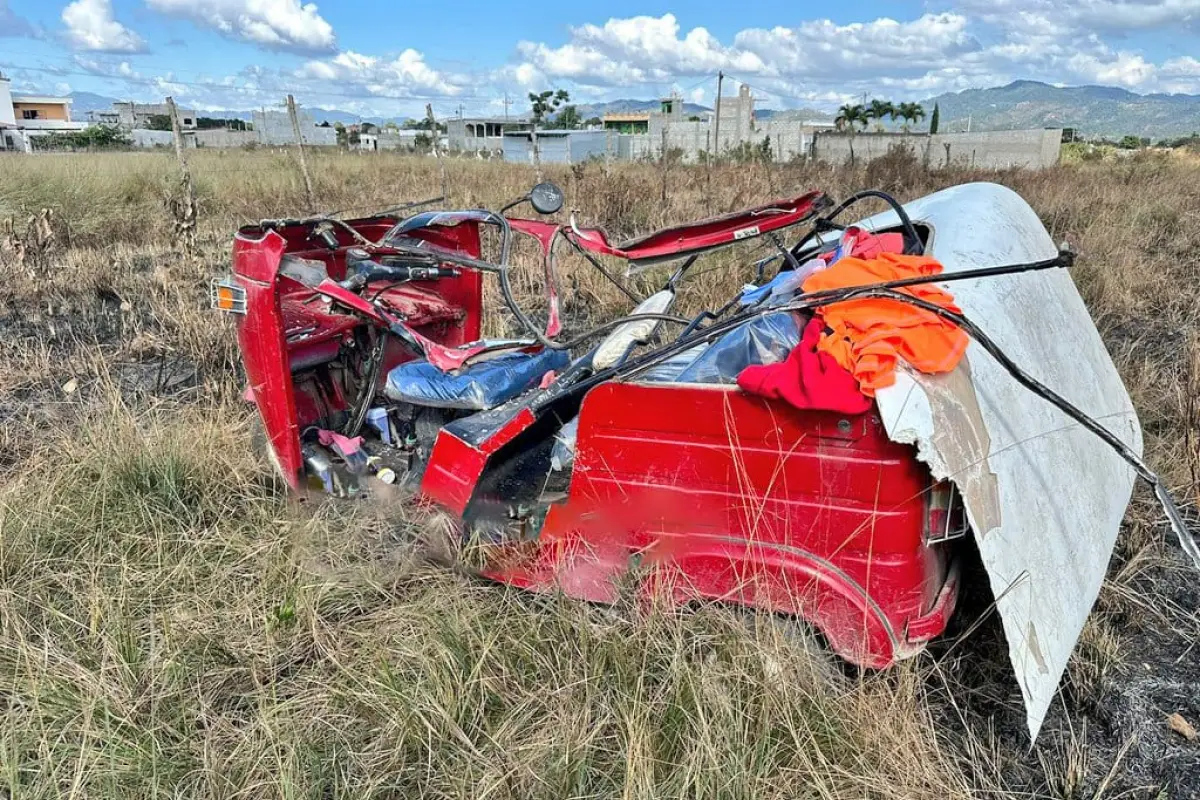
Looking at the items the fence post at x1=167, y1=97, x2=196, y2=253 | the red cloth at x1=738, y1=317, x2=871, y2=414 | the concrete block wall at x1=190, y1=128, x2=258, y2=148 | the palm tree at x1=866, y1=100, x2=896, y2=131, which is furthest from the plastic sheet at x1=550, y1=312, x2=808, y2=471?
the palm tree at x1=866, y1=100, x2=896, y2=131

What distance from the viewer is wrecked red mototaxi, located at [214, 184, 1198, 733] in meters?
1.93

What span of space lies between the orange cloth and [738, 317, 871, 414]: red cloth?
2cm

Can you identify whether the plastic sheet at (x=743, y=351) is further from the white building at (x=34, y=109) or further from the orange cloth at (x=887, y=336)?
the white building at (x=34, y=109)

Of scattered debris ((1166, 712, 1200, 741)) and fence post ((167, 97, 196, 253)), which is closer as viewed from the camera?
scattered debris ((1166, 712, 1200, 741))

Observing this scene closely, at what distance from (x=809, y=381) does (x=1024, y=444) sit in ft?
2.31

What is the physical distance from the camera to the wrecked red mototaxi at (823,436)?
6.34 ft

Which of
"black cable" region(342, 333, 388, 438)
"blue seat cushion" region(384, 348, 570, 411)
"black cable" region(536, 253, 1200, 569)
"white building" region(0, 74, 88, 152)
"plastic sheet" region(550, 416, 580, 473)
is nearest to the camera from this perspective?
"black cable" region(536, 253, 1200, 569)

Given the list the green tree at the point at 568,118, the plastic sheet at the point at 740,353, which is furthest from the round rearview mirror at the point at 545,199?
the green tree at the point at 568,118

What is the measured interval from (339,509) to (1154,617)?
10.2 ft

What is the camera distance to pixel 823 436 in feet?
6.58

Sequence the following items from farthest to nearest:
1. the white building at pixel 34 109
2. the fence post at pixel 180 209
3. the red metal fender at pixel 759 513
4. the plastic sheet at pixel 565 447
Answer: the white building at pixel 34 109, the fence post at pixel 180 209, the plastic sheet at pixel 565 447, the red metal fender at pixel 759 513

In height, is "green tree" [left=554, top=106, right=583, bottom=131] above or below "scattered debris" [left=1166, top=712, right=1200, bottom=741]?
above

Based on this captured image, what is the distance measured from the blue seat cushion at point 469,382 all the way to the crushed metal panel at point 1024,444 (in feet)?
5.41

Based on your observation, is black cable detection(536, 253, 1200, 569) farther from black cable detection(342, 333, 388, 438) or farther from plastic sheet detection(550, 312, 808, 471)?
black cable detection(342, 333, 388, 438)
